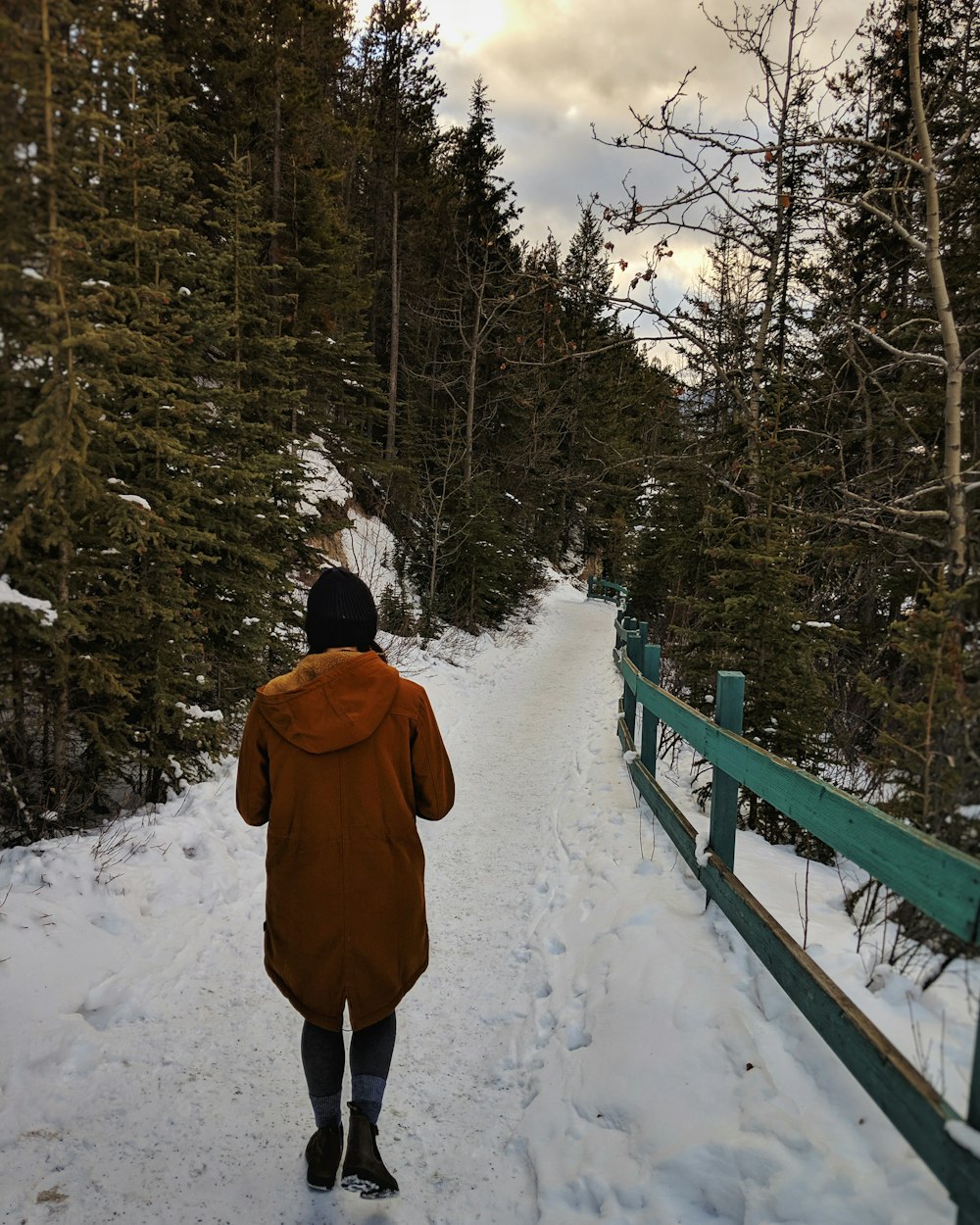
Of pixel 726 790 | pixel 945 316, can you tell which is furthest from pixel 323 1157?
pixel 945 316

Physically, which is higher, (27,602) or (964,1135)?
(27,602)

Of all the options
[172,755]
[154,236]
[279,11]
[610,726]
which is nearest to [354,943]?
[154,236]

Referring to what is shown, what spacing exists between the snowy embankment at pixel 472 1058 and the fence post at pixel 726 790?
1.12ft

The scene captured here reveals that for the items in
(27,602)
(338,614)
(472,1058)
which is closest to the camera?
(338,614)

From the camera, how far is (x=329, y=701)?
221 cm

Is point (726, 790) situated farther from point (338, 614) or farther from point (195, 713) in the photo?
point (195, 713)

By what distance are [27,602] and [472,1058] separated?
128 inches

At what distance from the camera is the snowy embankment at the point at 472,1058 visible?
6.99 feet

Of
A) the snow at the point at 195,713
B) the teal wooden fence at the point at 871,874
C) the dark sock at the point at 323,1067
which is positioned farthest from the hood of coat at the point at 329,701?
the snow at the point at 195,713

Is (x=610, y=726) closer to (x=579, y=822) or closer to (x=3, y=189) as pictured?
(x=579, y=822)

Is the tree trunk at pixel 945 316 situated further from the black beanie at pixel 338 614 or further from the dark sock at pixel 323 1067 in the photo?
the dark sock at pixel 323 1067

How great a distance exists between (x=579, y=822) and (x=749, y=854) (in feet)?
6.28

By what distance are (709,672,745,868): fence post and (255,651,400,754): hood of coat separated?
2.22m

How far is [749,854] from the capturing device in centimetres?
434
